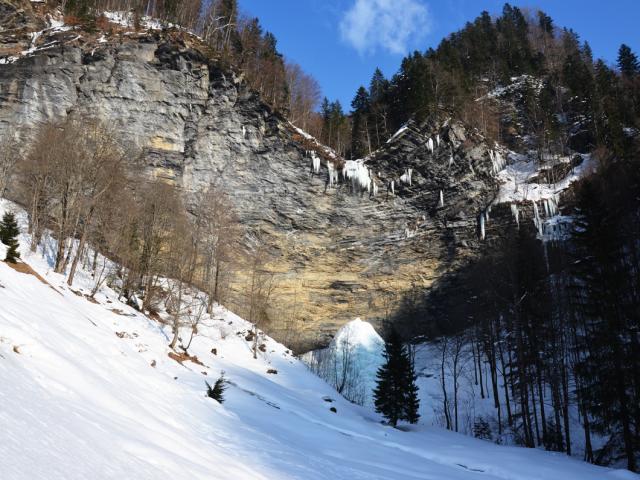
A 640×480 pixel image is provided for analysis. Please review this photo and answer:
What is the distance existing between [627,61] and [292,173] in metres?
52.6

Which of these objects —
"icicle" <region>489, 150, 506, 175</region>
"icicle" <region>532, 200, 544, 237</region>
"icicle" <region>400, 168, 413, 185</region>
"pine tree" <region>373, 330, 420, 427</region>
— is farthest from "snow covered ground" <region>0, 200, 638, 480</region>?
"icicle" <region>489, 150, 506, 175</region>

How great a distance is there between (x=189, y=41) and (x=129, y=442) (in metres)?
42.4

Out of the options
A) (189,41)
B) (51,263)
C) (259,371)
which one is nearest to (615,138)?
(259,371)

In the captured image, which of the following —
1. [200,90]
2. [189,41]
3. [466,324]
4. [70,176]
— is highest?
[189,41]

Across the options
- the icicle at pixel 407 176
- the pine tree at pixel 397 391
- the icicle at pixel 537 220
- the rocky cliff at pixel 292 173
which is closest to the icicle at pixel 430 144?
the rocky cliff at pixel 292 173

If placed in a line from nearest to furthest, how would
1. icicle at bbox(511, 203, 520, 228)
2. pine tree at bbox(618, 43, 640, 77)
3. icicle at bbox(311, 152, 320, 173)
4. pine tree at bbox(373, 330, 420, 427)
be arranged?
pine tree at bbox(373, 330, 420, 427) → icicle at bbox(511, 203, 520, 228) → icicle at bbox(311, 152, 320, 173) → pine tree at bbox(618, 43, 640, 77)

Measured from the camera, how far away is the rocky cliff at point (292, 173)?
36906mm

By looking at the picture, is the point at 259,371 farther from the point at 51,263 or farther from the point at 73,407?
the point at 73,407

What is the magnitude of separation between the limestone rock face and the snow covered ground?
2105cm

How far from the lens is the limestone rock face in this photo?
3694 centimetres

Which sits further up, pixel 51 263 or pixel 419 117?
pixel 419 117

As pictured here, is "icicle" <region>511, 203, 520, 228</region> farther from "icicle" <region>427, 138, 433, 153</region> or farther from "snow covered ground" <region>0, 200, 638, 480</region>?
"snow covered ground" <region>0, 200, 638, 480</region>

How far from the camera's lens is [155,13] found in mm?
44688

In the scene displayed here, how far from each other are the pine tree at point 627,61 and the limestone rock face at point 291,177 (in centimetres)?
3400
